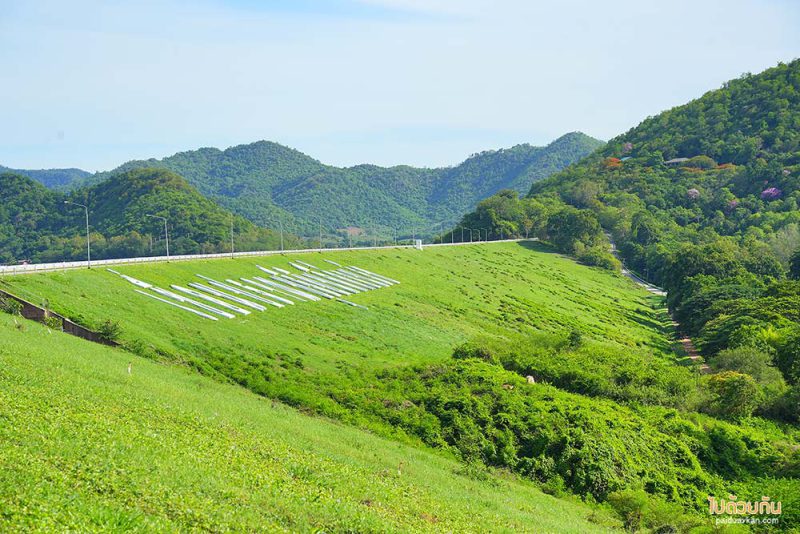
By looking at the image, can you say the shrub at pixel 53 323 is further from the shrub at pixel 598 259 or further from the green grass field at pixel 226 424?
the shrub at pixel 598 259

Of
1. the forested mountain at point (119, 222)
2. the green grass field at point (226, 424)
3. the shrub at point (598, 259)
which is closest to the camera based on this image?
the green grass field at point (226, 424)

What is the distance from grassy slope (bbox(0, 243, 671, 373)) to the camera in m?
45.9

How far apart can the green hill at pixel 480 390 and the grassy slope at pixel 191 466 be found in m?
3.54

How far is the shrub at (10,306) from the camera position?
41.2m

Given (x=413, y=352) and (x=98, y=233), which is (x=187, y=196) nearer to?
(x=98, y=233)

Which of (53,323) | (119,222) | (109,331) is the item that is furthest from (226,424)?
(119,222)

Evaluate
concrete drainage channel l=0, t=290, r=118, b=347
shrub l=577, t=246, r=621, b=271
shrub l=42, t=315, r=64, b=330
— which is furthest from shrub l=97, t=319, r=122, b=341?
shrub l=577, t=246, r=621, b=271

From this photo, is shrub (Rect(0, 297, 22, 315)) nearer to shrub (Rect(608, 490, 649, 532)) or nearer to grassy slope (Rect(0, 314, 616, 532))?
grassy slope (Rect(0, 314, 616, 532))

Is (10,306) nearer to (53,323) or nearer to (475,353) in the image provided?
(53,323)

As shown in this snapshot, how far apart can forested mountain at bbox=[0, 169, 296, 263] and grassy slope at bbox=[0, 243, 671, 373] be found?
50.8 meters

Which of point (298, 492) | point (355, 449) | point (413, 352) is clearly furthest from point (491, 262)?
point (298, 492)

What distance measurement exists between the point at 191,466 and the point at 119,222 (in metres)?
148

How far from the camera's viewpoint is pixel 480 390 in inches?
1763

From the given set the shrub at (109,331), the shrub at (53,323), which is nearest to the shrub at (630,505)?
the shrub at (109,331)
